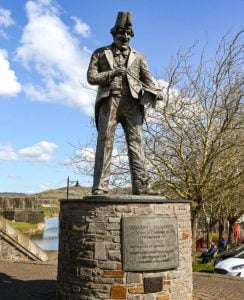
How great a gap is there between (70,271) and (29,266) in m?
6.78

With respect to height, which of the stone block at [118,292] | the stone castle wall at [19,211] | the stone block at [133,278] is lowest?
the stone block at [118,292]

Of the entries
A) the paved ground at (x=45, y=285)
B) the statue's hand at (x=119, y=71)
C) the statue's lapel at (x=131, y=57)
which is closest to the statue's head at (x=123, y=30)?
the statue's lapel at (x=131, y=57)

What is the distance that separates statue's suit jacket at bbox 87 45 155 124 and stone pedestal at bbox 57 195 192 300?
180 centimetres

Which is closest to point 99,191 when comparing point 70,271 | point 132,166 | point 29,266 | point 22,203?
point 132,166

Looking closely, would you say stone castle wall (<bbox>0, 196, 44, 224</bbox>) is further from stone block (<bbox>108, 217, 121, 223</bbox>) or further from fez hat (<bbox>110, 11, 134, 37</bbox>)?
stone block (<bbox>108, 217, 121, 223</bbox>)

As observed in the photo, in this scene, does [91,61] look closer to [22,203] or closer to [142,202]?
[142,202]

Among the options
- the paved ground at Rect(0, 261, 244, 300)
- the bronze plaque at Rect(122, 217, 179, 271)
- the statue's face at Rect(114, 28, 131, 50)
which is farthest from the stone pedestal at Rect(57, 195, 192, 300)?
the statue's face at Rect(114, 28, 131, 50)

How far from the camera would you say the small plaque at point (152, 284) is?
697cm

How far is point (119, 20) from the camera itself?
7871 millimetres

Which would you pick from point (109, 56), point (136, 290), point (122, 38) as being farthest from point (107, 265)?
point (122, 38)

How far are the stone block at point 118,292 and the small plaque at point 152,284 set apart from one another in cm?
33

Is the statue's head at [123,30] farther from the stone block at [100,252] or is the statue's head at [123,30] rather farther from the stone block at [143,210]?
the stone block at [100,252]

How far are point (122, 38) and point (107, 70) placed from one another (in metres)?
0.61

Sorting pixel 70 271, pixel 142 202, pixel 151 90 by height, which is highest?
pixel 151 90
